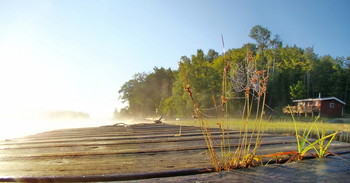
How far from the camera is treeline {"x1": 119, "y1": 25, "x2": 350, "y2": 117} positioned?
107 feet

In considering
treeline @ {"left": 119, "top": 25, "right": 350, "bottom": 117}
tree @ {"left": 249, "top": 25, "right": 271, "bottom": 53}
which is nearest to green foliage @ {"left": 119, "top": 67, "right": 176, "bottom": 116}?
treeline @ {"left": 119, "top": 25, "right": 350, "bottom": 117}

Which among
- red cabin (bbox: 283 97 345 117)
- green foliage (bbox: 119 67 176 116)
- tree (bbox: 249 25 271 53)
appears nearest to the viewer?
red cabin (bbox: 283 97 345 117)

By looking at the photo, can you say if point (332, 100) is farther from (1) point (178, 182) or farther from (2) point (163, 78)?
(1) point (178, 182)

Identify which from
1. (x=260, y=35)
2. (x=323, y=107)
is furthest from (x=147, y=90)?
(x=323, y=107)

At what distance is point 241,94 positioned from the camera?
2664cm

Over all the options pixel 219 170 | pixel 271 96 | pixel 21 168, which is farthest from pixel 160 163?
pixel 271 96

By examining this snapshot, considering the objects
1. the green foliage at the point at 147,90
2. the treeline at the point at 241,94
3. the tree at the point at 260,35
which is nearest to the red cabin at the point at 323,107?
the treeline at the point at 241,94

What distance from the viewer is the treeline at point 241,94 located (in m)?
32.5

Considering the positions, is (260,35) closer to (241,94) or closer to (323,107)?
(323,107)

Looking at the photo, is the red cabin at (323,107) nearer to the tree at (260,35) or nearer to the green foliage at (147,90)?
the tree at (260,35)

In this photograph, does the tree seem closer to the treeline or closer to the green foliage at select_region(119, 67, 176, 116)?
the treeline

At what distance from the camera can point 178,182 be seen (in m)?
1.11

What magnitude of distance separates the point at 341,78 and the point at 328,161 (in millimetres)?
49031

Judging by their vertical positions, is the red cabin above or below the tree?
below
